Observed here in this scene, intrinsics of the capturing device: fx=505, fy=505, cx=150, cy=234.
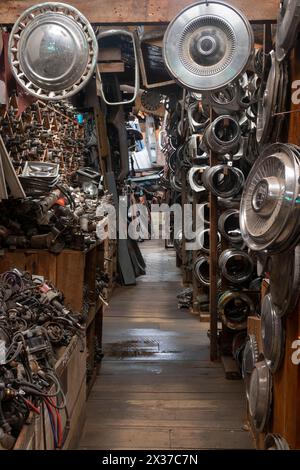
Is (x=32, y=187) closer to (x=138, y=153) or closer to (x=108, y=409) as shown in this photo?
(x=108, y=409)

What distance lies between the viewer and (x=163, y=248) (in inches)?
622

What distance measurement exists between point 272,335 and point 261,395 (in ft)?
1.21

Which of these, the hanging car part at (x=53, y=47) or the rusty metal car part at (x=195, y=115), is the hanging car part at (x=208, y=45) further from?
the rusty metal car part at (x=195, y=115)

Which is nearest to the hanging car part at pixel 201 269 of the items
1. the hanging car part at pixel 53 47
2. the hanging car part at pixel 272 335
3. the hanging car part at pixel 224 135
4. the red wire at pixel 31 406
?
the hanging car part at pixel 224 135

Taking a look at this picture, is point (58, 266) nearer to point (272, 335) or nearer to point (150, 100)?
point (272, 335)

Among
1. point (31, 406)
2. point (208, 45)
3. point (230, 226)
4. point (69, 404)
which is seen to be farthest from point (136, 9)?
point (230, 226)

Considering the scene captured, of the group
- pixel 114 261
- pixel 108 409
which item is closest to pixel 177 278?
pixel 114 261

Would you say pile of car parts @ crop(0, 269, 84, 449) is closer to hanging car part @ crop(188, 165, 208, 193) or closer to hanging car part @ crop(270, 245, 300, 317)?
hanging car part @ crop(270, 245, 300, 317)

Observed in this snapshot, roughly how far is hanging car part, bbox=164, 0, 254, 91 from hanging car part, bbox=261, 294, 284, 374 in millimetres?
1233

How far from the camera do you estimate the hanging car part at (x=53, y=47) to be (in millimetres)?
2762

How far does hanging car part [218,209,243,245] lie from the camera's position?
506cm

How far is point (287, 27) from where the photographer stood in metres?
2.14

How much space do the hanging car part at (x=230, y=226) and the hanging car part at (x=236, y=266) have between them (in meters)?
0.13
